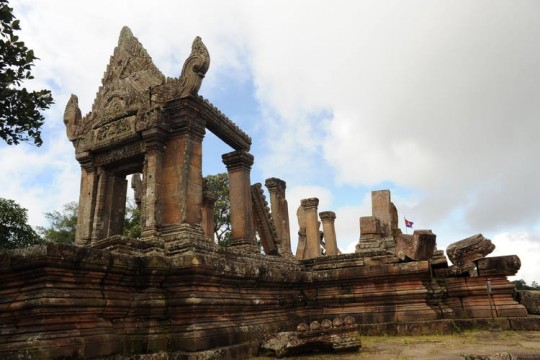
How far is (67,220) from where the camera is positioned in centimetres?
3253

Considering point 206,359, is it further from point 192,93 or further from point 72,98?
point 72,98

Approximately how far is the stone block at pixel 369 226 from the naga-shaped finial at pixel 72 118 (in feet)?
22.2

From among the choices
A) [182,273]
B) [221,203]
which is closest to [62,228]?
[221,203]

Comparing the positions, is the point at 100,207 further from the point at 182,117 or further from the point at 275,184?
the point at 275,184

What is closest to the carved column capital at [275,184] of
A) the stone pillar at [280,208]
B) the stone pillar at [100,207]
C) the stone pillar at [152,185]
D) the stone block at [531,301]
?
the stone pillar at [280,208]

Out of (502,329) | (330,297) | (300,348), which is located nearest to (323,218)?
(330,297)

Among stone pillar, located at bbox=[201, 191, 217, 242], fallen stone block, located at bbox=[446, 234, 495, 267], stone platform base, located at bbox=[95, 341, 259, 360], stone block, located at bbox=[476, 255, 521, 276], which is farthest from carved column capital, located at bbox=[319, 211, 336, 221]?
stone platform base, located at bbox=[95, 341, 259, 360]

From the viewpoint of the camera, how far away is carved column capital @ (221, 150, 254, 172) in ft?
30.2

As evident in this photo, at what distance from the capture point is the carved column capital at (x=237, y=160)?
30.2ft

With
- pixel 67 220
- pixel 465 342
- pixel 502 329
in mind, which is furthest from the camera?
pixel 67 220

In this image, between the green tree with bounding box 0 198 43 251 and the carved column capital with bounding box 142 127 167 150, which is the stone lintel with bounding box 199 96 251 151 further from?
the green tree with bounding box 0 198 43 251

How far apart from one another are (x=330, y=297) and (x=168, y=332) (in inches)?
155

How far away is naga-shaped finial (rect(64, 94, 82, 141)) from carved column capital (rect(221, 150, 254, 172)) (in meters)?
3.04

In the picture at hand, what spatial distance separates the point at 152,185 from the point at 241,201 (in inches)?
92.7
